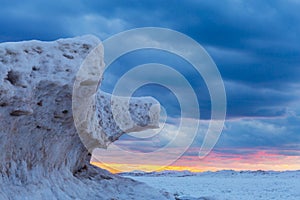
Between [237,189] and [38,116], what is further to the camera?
[237,189]

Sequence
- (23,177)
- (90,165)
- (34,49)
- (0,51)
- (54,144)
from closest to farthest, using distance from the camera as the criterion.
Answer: (0,51) < (34,49) < (23,177) < (54,144) < (90,165)

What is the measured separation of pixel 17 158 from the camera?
1038cm

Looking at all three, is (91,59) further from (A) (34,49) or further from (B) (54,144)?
(B) (54,144)

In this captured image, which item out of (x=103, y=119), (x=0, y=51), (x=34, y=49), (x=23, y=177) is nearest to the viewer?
(x=0, y=51)

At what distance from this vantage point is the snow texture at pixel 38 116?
361 inches

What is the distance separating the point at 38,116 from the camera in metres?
10.3

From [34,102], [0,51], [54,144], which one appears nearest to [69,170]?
[54,144]

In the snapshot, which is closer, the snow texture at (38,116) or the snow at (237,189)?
the snow texture at (38,116)

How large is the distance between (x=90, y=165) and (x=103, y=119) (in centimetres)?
221

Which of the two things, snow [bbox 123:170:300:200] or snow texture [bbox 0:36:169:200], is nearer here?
snow texture [bbox 0:36:169:200]

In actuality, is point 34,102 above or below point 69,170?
above

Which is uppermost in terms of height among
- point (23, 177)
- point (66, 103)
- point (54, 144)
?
point (66, 103)

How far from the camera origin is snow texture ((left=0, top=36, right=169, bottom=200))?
916 centimetres

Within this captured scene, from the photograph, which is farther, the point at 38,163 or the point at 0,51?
the point at 38,163
